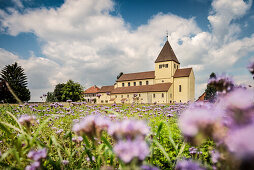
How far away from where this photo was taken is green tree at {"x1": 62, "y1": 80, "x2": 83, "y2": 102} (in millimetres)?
50062

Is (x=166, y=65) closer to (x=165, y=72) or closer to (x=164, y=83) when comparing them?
(x=165, y=72)

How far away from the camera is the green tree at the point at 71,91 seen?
50062mm

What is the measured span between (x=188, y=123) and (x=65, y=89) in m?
53.6

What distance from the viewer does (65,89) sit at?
50688 millimetres

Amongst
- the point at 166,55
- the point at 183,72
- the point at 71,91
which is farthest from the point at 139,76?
the point at 71,91

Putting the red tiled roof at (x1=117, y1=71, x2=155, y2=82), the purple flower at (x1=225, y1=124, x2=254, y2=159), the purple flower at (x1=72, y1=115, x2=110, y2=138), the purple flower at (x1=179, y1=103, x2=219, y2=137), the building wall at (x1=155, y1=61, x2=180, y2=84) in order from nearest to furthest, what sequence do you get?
1. the purple flower at (x1=225, y1=124, x2=254, y2=159)
2. the purple flower at (x1=179, y1=103, x2=219, y2=137)
3. the purple flower at (x1=72, y1=115, x2=110, y2=138)
4. the building wall at (x1=155, y1=61, x2=180, y2=84)
5. the red tiled roof at (x1=117, y1=71, x2=155, y2=82)

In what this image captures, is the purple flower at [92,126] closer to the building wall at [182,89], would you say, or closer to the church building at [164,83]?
the church building at [164,83]

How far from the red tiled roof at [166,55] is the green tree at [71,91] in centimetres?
2626

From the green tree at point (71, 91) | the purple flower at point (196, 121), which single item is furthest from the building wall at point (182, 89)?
the purple flower at point (196, 121)

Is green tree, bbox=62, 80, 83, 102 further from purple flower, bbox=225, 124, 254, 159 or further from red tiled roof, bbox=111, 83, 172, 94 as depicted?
purple flower, bbox=225, 124, 254, 159

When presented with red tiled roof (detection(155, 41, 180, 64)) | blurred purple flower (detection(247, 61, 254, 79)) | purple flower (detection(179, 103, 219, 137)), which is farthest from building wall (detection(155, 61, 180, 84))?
purple flower (detection(179, 103, 219, 137))

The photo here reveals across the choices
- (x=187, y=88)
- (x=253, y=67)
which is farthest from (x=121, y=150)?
(x=187, y=88)

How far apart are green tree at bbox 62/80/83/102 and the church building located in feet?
34.4

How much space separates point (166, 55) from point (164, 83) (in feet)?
27.6
